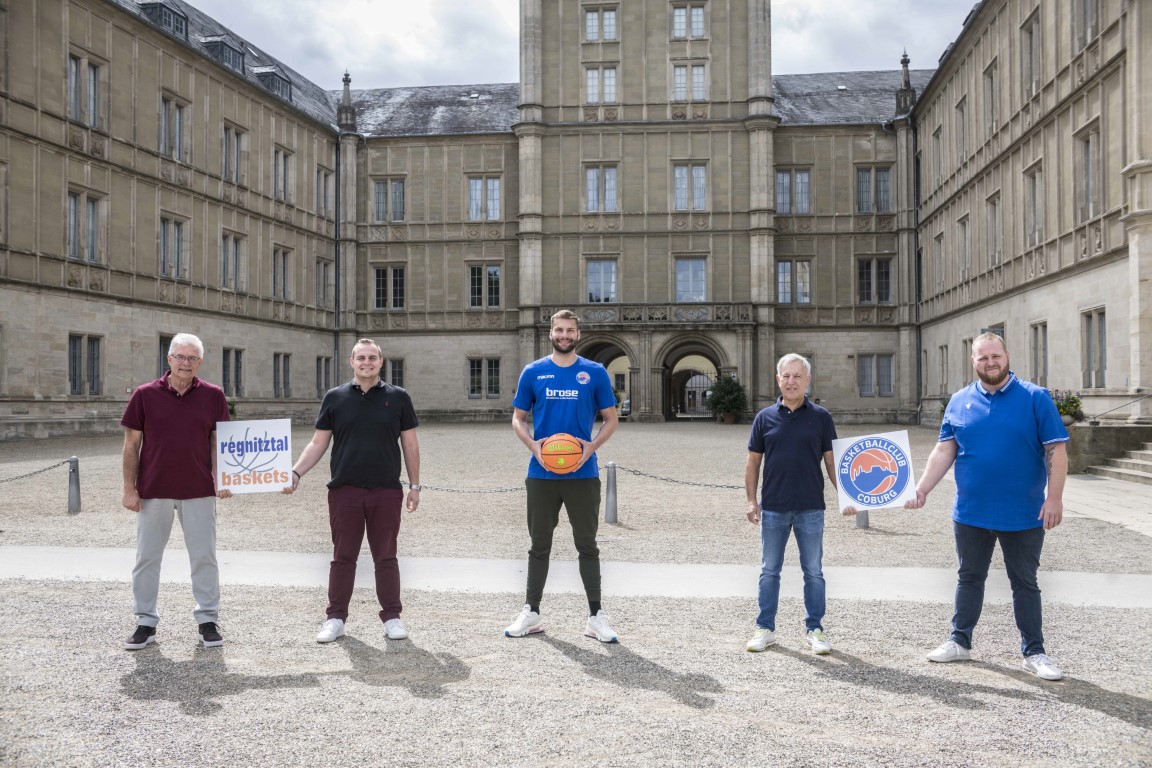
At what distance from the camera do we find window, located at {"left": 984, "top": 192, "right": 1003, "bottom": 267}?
3052cm

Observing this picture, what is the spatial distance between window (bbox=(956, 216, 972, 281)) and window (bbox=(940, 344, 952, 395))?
164 inches

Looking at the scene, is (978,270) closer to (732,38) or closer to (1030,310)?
(1030,310)

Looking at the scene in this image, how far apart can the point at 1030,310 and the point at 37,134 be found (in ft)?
92.4

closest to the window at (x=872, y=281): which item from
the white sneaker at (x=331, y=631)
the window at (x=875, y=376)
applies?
the window at (x=875, y=376)

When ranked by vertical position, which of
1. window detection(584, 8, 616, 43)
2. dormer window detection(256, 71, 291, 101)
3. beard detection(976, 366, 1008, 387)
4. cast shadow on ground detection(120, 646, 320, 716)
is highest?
window detection(584, 8, 616, 43)

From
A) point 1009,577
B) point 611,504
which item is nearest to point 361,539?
point 1009,577

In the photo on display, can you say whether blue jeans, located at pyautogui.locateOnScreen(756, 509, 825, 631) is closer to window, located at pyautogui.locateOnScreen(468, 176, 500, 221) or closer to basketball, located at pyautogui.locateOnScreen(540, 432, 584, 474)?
basketball, located at pyautogui.locateOnScreen(540, 432, 584, 474)

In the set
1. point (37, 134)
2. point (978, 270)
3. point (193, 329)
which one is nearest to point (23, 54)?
point (37, 134)

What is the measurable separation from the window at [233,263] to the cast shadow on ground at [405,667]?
1312 inches

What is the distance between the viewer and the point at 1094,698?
5.18m

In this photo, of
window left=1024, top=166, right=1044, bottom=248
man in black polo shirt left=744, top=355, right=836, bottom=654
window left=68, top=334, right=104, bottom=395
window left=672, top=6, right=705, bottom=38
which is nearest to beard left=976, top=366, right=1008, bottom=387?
man in black polo shirt left=744, top=355, right=836, bottom=654

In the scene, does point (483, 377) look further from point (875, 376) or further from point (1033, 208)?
point (1033, 208)

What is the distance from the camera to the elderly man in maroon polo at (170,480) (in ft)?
20.7

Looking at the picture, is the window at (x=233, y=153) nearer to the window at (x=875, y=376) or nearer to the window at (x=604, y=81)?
the window at (x=604, y=81)
